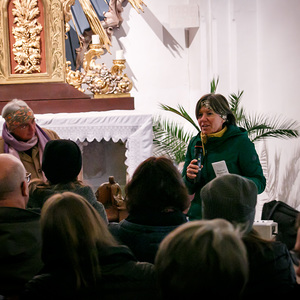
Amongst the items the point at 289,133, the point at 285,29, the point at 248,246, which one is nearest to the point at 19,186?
the point at 248,246

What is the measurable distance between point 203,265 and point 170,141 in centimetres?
607

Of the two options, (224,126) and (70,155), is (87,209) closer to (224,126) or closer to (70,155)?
(70,155)

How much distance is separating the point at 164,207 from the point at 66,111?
13.0 feet

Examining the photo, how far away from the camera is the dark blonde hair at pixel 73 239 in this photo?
6.88 ft

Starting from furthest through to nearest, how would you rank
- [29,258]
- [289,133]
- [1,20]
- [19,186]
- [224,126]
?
1. [289,133]
2. [1,20]
3. [224,126]
4. [19,186]
5. [29,258]

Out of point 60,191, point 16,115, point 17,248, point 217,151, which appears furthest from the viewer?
point 16,115

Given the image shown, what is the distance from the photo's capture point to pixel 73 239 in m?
2.13

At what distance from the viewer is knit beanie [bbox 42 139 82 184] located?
3.20 m

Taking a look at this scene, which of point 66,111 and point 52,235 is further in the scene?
point 66,111

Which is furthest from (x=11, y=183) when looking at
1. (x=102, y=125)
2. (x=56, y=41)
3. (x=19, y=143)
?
(x=56, y=41)

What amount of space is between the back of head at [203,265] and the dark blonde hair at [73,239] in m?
0.51

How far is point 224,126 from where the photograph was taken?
389 centimetres

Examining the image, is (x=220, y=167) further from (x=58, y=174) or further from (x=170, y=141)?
(x=170, y=141)

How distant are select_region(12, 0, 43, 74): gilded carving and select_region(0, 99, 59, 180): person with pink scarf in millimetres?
2166
